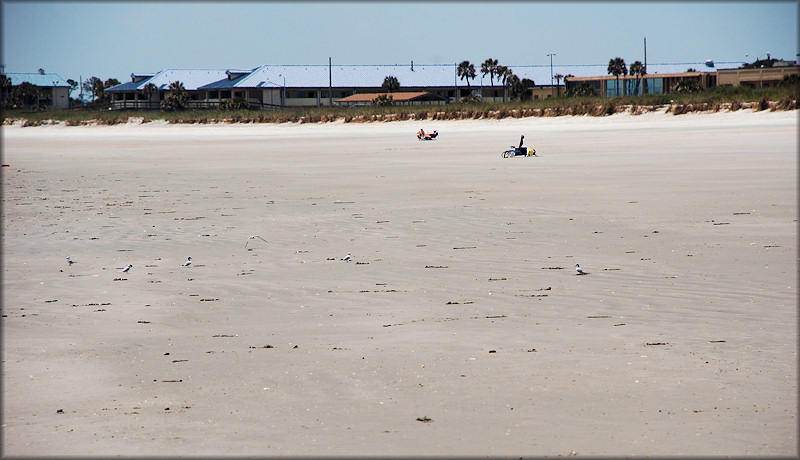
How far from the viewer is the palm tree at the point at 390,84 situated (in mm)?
90688

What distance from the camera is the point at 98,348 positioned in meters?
6.61

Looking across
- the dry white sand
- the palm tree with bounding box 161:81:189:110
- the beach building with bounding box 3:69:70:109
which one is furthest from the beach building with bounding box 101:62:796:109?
the dry white sand

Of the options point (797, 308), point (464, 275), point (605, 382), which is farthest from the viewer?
point (464, 275)

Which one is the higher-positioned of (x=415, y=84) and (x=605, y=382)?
(x=415, y=84)

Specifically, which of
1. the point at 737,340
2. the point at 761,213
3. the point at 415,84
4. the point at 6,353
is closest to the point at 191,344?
the point at 6,353

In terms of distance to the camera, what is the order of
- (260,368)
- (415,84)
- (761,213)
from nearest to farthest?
1. (260,368)
2. (761,213)
3. (415,84)

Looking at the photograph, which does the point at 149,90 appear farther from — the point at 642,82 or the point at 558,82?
the point at 642,82

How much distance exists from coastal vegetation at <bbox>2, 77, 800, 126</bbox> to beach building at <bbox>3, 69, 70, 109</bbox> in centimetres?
3901

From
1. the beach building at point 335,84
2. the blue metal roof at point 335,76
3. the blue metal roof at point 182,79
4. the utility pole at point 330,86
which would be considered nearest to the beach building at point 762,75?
the beach building at point 335,84

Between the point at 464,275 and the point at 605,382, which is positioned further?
the point at 464,275

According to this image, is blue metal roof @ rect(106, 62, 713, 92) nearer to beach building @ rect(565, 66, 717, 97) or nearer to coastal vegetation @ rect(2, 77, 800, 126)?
beach building @ rect(565, 66, 717, 97)

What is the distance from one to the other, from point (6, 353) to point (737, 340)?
5352 millimetres

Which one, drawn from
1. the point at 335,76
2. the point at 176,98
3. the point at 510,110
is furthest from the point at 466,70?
the point at 510,110

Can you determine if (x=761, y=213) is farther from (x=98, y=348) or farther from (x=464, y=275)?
(x=98, y=348)
